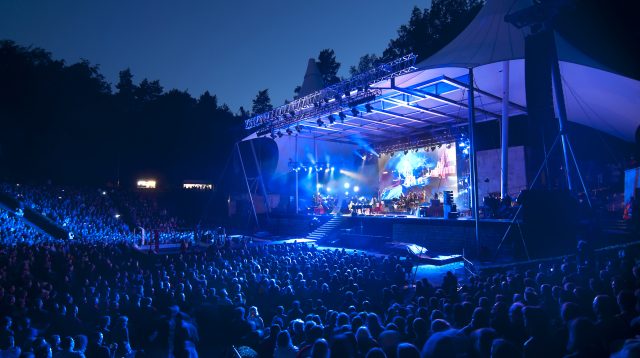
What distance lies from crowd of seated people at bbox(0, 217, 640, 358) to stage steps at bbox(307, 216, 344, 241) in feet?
30.2

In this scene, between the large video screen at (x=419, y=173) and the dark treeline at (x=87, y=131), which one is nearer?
the large video screen at (x=419, y=173)

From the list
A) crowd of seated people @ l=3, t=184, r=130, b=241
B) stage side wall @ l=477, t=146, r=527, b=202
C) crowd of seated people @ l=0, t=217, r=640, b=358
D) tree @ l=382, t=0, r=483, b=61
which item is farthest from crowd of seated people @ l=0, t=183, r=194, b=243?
tree @ l=382, t=0, r=483, b=61

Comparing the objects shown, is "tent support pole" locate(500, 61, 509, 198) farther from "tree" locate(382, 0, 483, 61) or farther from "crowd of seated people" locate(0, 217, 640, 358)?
"tree" locate(382, 0, 483, 61)

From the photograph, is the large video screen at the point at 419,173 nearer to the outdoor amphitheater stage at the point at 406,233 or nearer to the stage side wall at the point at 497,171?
the stage side wall at the point at 497,171

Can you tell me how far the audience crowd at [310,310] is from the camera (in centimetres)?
319

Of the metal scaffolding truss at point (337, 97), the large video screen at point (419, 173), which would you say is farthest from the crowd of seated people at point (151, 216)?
the large video screen at point (419, 173)

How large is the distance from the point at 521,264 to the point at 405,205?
14278mm

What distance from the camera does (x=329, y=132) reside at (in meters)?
26.2

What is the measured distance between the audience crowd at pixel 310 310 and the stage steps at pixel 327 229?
8.82 meters

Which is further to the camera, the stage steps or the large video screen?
the large video screen

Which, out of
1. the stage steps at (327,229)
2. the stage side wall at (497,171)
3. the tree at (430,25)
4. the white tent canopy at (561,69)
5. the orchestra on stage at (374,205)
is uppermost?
the tree at (430,25)

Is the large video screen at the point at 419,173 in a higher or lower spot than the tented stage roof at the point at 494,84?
lower

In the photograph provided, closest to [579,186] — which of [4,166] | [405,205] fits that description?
[405,205]

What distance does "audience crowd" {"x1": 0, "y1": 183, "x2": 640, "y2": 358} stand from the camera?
3.19 meters
